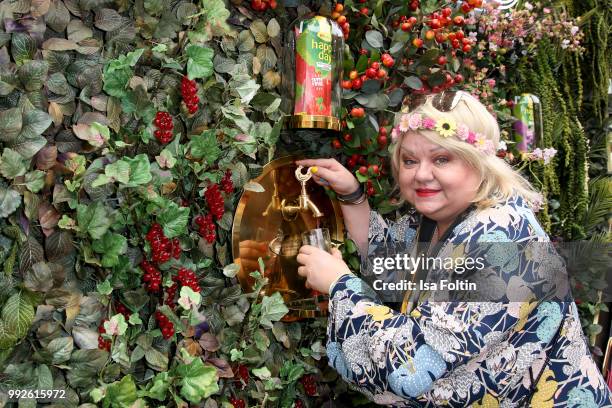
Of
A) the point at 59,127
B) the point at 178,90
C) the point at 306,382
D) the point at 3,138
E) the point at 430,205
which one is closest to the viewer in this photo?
the point at 3,138

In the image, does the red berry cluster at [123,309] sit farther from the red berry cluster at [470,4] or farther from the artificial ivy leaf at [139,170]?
the red berry cluster at [470,4]

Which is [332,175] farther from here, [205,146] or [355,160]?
[205,146]

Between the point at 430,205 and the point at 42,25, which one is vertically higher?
the point at 42,25

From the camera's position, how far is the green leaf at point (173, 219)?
4.22 feet

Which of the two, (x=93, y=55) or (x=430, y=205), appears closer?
(x=93, y=55)

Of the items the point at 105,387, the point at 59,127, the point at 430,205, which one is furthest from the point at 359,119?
the point at 105,387

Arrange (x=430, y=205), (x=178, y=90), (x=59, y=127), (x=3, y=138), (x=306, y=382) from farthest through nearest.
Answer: (x=306, y=382) → (x=430, y=205) → (x=178, y=90) → (x=59, y=127) → (x=3, y=138)

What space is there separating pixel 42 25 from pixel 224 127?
42 cm

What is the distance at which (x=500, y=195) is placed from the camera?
56.6 inches

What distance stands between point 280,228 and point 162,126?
1.52 feet

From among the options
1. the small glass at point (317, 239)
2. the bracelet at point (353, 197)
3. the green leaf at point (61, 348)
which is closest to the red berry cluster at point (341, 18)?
the bracelet at point (353, 197)

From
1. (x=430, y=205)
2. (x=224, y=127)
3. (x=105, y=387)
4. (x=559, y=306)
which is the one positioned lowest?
(x=105, y=387)

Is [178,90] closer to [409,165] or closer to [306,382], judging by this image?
[409,165]

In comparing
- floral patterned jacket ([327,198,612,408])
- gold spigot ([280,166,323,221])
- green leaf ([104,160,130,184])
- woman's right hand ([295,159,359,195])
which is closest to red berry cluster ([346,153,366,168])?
woman's right hand ([295,159,359,195])
